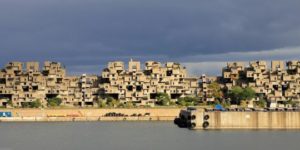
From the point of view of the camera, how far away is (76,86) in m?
150

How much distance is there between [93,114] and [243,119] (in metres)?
47.7

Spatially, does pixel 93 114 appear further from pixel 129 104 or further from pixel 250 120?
pixel 250 120

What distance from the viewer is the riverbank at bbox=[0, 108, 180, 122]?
13125cm

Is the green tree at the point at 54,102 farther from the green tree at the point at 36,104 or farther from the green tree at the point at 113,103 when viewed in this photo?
the green tree at the point at 113,103

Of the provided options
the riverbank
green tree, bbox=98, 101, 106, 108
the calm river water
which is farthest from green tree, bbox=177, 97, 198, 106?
the calm river water

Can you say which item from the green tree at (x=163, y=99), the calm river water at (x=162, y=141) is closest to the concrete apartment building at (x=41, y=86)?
the green tree at (x=163, y=99)

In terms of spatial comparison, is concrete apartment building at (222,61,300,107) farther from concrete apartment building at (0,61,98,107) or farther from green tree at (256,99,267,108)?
concrete apartment building at (0,61,98,107)

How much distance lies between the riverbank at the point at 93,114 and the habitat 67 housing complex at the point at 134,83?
32.8 ft

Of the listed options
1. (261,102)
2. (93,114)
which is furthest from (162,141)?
(261,102)

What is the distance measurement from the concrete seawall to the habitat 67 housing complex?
51.4m

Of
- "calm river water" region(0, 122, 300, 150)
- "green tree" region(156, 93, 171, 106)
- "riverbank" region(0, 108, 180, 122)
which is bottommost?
"calm river water" region(0, 122, 300, 150)

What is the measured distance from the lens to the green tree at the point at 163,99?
14012 cm

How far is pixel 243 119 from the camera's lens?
90938mm

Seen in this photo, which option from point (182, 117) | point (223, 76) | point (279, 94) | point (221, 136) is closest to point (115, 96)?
point (223, 76)
